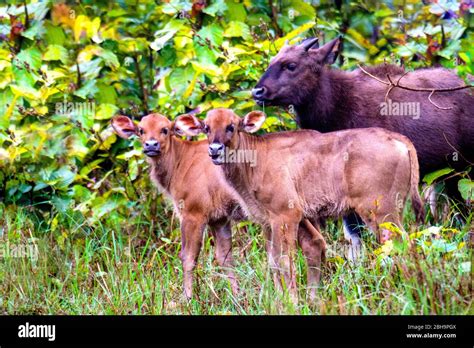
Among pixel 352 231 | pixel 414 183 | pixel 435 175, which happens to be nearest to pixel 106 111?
pixel 352 231

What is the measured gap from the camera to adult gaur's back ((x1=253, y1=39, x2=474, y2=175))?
A: 1042 cm

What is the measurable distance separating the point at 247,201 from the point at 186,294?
112cm

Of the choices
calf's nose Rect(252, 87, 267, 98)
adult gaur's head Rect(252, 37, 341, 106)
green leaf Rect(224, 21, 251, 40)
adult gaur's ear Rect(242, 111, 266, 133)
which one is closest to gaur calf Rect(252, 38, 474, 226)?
adult gaur's head Rect(252, 37, 341, 106)

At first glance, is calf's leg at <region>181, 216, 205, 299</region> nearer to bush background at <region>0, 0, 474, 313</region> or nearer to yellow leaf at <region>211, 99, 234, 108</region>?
bush background at <region>0, 0, 474, 313</region>

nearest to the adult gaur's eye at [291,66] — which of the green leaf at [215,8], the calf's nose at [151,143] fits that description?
the green leaf at [215,8]

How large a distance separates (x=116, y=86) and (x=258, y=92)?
3.35 meters

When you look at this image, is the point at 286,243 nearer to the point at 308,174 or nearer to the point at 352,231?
the point at 308,174

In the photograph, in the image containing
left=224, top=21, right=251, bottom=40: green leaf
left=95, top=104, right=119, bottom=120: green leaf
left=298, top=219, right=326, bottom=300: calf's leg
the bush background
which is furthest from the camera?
left=95, top=104, right=119, bottom=120: green leaf

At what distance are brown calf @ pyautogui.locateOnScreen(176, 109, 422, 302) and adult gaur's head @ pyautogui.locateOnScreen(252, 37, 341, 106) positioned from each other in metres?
0.67

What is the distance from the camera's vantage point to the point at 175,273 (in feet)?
33.5

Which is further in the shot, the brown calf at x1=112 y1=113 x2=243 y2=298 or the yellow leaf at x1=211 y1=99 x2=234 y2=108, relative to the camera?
the yellow leaf at x1=211 y1=99 x2=234 y2=108
